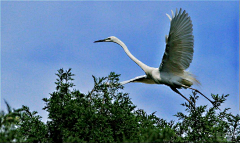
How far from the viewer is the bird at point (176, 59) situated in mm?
6695

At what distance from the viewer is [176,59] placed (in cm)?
735

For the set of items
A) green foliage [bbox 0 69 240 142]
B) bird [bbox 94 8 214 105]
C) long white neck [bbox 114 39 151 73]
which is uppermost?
long white neck [bbox 114 39 151 73]

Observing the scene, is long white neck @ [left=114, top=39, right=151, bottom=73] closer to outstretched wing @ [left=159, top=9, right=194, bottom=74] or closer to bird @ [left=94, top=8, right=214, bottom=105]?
bird @ [left=94, top=8, right=214, bottom=105]

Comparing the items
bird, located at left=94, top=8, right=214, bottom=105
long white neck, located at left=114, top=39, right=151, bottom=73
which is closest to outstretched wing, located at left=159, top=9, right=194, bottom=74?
bird, located at left=94, top=8, right=214, bottom=105

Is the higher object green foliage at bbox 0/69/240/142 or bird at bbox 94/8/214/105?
bird at bbox 94/8/214/105

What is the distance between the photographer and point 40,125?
621cm

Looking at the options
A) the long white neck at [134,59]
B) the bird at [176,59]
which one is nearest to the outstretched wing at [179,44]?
the bird at [176,59]

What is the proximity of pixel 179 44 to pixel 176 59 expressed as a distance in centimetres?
52

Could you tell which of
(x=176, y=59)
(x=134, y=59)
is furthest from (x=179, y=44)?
(x=134, y=59)

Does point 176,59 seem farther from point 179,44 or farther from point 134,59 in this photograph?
point 134,59

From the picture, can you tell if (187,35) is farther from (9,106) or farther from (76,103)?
(9,106)

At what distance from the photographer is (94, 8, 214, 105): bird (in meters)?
6.70

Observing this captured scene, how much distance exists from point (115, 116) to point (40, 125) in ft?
5.18

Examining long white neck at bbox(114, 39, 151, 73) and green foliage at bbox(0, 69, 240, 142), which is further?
long white neck at bbox(114, 39, 151, 73)
